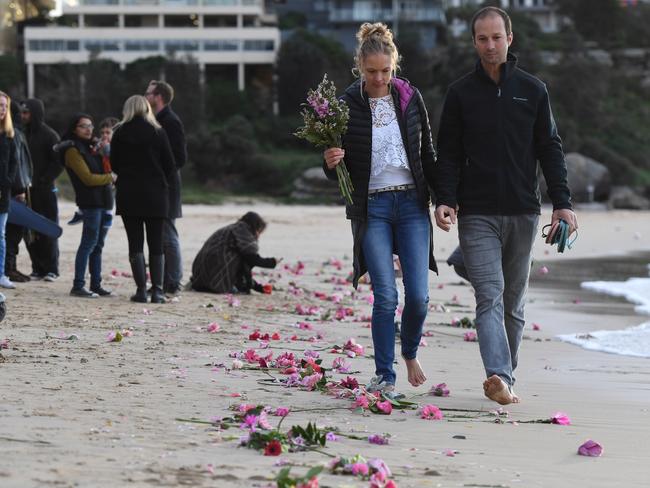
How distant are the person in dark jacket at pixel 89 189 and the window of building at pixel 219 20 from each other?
2466 inches

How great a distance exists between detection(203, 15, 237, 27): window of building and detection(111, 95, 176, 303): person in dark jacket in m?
63.5

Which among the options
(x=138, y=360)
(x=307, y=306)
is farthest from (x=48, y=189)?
(x=138, y=360)

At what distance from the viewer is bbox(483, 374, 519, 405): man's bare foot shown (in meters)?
5.77

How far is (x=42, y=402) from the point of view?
5.16 m

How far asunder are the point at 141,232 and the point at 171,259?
92 cm

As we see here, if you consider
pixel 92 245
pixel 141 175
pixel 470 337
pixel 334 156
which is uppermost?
pixel 334 156

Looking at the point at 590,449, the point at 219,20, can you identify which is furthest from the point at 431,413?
the point at 219,20

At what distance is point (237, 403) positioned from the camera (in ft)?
18.0

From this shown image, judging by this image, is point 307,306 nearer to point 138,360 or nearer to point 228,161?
point 138,360

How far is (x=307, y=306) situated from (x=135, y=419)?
18.8 ft

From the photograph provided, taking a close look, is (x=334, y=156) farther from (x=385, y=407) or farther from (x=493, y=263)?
(x=385, y=407)

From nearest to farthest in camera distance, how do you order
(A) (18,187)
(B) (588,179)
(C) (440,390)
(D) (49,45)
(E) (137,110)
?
(C) (440,390) → (E) (137,110) → (A) (18,187) → (B) (588,179) → (D) (49,45)

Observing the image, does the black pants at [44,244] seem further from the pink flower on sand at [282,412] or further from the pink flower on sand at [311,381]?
the pink flower on sand at [282,412]

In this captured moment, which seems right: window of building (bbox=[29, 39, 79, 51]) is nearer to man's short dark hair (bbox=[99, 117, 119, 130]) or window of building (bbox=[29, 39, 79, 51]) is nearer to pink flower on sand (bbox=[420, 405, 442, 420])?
man's short dark hair (bbox=[99, 117, 119, 130])
